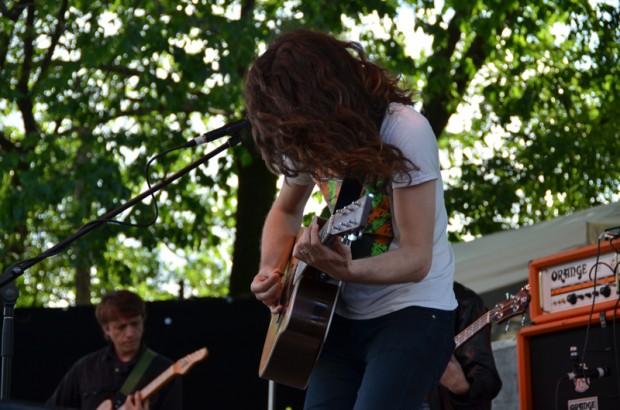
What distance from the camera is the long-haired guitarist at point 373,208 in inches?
107

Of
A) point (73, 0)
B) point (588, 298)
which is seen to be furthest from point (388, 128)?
point (73, 0)

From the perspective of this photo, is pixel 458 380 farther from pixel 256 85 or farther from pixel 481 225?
pixel 481 225

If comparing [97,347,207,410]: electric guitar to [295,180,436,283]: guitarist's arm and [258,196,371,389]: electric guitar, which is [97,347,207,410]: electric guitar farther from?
[295,180,436,283]: guitarist's arm

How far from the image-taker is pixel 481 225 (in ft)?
36.3

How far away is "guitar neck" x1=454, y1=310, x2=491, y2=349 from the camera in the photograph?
5211 mm

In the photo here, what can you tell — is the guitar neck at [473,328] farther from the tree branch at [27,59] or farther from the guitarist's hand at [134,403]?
the tree branch at [27,59]

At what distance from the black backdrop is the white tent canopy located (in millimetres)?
1620

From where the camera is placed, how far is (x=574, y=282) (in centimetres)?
500

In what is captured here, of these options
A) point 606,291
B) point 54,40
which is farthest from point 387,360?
point 54,40

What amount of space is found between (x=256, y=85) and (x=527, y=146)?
29.4ft

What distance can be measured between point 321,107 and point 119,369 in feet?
14.0

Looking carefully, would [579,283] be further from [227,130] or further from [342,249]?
[342,249]

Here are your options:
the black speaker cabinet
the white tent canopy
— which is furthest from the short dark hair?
the black speaker cabinet

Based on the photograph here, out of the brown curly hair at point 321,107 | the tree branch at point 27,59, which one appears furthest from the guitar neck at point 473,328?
the tree branch at point 27,59
